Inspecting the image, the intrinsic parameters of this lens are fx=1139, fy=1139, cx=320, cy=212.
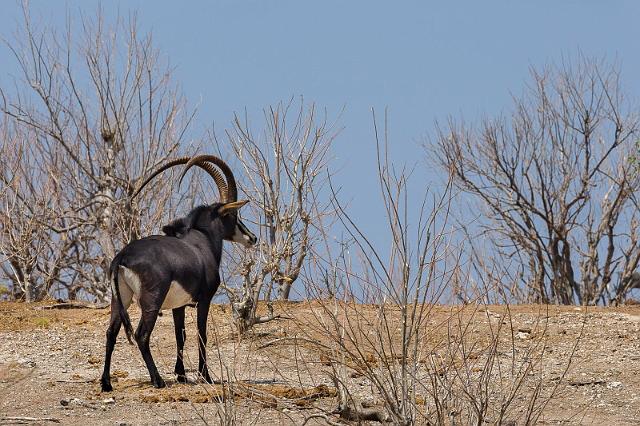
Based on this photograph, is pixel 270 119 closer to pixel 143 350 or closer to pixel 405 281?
pixel 143 350

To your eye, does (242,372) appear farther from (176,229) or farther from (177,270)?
(176,229)

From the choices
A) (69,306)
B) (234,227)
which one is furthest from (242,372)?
(69,306)

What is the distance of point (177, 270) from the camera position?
38.8 feet

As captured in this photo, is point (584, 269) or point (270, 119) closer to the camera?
point (270, 119)

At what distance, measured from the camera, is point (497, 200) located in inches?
1003

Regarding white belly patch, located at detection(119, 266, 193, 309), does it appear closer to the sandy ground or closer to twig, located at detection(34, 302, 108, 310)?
the sandy ground

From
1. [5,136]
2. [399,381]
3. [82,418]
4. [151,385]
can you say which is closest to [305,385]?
[151,385]

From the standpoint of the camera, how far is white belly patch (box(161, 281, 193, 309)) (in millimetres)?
11852

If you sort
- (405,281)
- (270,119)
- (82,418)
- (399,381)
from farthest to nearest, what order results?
(270,119), (82,418), (399,381), (405,281)

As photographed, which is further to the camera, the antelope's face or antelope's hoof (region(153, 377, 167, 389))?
the antelope's face

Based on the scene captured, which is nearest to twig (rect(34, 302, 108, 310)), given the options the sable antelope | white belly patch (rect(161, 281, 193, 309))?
the sable antelope

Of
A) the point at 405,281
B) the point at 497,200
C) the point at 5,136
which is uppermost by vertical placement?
the point at 5,136

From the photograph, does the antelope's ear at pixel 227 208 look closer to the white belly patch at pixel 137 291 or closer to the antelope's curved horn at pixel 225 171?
the antelope's curved horn at pixel 225 171

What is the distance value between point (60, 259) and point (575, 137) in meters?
12.2
